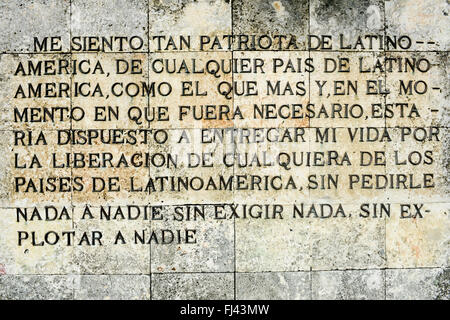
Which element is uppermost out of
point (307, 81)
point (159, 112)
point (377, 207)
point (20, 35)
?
point (20, 35)

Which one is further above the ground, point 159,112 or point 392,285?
point 159,112

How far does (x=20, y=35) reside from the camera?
589 cm

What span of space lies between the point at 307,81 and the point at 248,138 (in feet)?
3.66

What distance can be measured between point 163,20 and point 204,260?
3.29 m

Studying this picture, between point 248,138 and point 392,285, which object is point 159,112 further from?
point 392,285

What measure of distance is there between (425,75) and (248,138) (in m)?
2.57

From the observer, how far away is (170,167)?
5.88m

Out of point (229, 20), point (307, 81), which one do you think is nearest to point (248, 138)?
point (307, 81)

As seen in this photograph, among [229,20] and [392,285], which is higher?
[229,20]

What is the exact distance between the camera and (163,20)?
19.3 ft
